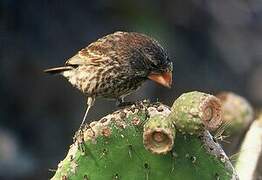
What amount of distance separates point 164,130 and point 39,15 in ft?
20.3

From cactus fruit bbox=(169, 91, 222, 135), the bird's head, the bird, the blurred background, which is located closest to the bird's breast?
the bird

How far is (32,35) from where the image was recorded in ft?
31.0

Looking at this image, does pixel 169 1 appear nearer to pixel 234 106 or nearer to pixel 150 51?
pixel 234 106

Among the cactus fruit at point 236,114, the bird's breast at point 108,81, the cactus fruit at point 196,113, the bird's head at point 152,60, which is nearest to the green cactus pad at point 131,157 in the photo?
the cactus fruit at point 196,113

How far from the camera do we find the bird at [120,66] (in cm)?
454

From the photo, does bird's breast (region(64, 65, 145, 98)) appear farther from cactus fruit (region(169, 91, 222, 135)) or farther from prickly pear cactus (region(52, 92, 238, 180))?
cactus fruit (region(169, 91, 222, 135))

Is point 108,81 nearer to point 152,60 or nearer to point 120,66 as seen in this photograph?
point 120,66

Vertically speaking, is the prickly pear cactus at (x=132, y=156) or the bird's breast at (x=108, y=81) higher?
the bird's breast at (x=108, y=81)

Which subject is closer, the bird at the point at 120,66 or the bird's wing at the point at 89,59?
the bird at the point at 120,66

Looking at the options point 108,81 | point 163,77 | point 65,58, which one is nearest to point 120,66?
point 108,81

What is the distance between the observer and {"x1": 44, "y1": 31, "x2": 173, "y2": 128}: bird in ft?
14.9

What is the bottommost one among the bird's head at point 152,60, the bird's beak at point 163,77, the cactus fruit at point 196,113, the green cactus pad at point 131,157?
the green cactus pad at point 131,157

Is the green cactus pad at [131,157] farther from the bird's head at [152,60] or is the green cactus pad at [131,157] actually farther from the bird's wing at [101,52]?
the bird's wing at [101,52]

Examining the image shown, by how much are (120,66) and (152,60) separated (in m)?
0.28
